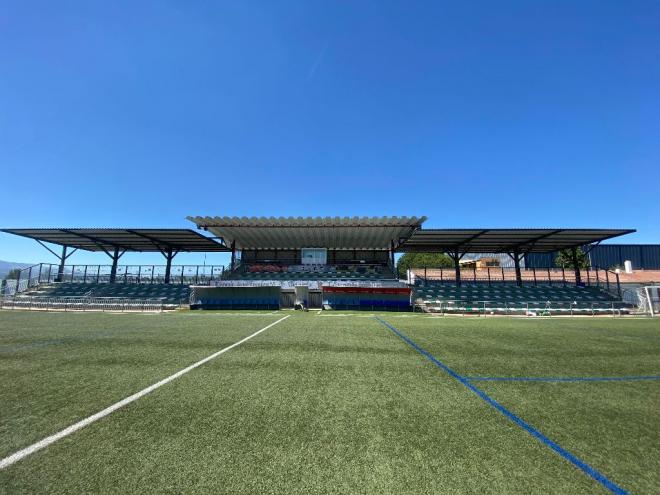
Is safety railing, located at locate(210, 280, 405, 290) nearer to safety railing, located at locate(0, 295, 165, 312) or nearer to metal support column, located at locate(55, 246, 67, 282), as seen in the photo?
safety railing, located at locate(0, 295, 165, 312)

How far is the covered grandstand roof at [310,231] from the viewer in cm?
2853

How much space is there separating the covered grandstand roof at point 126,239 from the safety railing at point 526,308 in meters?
24.6

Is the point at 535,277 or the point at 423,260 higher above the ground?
the point at 423,260

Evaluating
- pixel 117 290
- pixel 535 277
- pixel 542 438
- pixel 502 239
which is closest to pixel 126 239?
pixel 117 290

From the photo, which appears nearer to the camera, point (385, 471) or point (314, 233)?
point (385, 471)

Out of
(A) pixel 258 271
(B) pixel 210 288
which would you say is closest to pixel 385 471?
(B) pixel 210 288

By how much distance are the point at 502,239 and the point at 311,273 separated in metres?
21.1

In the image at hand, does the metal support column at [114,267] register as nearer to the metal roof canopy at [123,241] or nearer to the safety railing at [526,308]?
the metal roof canopy at [123,241]

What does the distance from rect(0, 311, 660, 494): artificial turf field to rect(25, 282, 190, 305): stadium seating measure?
26.1 metres

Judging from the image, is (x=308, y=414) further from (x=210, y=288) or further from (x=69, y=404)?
(x=210, y=288)

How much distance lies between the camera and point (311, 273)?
114 ft

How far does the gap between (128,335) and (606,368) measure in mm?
12183

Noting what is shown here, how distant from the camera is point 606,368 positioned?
5645 mm

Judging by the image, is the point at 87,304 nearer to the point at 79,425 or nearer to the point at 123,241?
the point at 123,241
